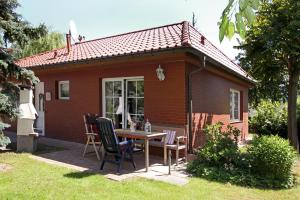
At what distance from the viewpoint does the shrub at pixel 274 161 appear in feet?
22.7

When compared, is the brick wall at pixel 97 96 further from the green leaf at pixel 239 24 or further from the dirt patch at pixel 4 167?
the green leaf at pixel 239 24

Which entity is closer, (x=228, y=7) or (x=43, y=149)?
(x=228, y=7)

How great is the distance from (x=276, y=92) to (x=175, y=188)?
2351 centimetres

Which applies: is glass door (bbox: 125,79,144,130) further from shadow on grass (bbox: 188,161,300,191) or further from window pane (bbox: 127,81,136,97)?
shadow on grass (bbox: 188,161,300,191)

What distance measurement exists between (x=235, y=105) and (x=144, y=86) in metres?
7.16

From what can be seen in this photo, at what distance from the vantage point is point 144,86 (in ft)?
32.8

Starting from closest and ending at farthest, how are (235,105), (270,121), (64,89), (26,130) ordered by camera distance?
(26,130) < (64,89) < (235,105) < (270,121)

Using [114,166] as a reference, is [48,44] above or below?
above

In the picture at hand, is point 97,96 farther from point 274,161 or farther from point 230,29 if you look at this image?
point 230,29

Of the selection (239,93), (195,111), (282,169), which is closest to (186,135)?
(195,111)

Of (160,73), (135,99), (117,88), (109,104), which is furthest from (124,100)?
(160,73)

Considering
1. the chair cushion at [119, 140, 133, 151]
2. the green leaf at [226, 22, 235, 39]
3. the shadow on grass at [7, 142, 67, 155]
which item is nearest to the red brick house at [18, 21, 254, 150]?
the shadow on grass at [7, 142, 67, 155]

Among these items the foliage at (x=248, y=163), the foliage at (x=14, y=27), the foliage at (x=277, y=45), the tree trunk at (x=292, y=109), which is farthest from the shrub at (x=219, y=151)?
the foliage at (x=14, y=27)

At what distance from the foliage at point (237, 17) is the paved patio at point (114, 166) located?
204 inches
